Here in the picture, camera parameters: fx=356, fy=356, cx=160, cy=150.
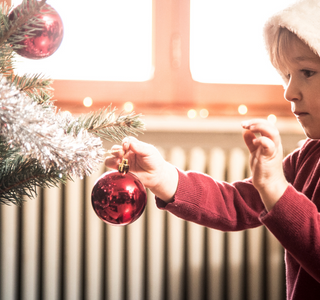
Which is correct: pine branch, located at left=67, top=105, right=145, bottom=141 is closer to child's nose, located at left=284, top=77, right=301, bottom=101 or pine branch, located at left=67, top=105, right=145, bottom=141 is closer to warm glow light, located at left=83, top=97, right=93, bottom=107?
child's nose, located at left=284, top=77, right=301, bottom=101

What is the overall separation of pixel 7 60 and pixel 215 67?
90 cm

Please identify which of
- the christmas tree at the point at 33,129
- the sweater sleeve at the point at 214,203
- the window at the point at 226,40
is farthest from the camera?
the window at the point at 226,40

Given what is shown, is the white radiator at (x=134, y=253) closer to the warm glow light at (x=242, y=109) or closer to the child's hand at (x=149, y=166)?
the warm glow light at (x=242, y=109)

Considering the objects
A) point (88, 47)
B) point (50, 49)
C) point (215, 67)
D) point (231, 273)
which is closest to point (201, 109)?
point (215, 67)

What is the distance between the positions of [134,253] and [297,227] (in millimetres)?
624

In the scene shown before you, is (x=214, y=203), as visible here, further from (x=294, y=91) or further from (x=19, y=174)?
(x=19, y=174)

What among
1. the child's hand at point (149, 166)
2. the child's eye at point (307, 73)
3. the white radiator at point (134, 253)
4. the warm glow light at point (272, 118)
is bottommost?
the white radiator at point (134, 253)

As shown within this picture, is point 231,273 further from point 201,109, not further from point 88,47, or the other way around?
point 88,47

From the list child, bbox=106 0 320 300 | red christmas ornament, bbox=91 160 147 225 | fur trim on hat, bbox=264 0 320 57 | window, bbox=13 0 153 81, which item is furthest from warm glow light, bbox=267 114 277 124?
red christmas ornament, bbox=91 160 147 225

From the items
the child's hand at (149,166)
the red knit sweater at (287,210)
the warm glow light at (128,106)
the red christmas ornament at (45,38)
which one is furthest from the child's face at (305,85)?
the warm glow light at (128,106)

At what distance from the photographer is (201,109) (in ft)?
3.75

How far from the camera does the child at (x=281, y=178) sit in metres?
0.55

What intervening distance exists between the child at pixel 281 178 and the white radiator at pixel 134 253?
1.08 feet

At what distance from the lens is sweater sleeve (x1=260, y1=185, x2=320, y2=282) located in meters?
0.55
